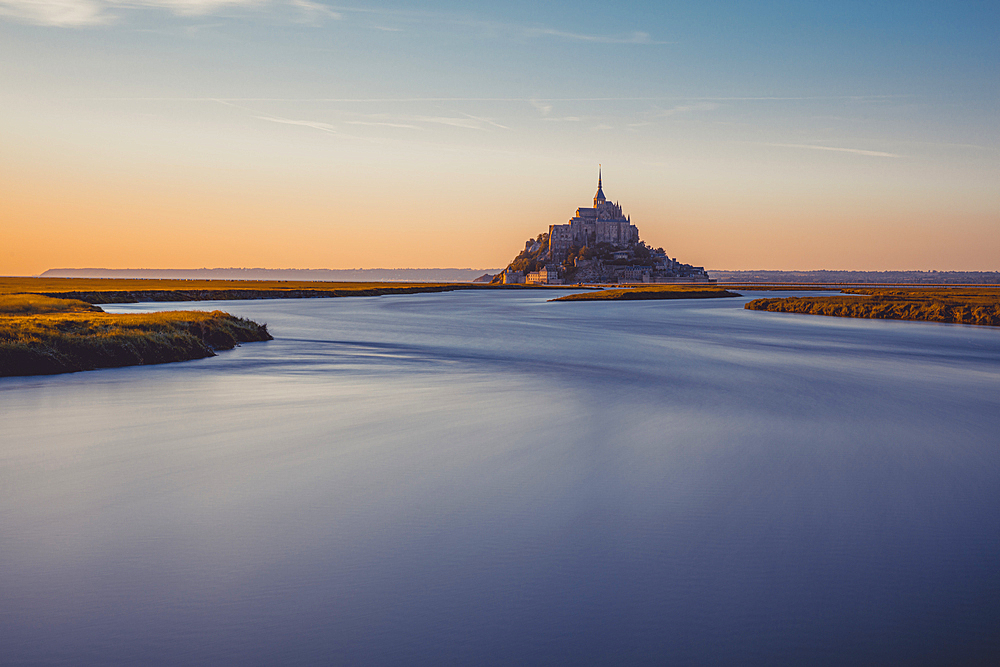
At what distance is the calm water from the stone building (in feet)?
568

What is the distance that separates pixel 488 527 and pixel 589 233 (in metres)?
188

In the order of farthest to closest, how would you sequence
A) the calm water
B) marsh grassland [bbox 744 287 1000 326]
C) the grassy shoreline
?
marsh grassland [bbox 744 287 1000 326], the grassy shoreline, the calm water

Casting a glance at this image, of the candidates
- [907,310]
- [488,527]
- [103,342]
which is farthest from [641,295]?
[488,527]

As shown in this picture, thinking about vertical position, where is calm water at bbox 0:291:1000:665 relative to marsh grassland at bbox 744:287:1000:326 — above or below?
below

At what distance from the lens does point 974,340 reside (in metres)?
30.0

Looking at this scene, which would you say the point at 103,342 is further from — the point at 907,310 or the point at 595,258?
the point at 595,258

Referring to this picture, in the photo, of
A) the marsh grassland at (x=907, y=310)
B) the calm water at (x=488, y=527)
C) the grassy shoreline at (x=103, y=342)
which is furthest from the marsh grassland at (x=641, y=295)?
the calm water at (x=488, y=527)

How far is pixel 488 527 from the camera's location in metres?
6.50

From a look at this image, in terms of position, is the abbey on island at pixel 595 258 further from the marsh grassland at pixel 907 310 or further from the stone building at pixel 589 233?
the marsh grassland at pixel 907 310

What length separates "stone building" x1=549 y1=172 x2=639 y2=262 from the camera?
186m

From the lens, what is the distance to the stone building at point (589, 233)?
18638 cm

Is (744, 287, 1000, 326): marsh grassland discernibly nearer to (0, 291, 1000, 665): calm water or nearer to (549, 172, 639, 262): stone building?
(0, 291, 1000, 665): calm water

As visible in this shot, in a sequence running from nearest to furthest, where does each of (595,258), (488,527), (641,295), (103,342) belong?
(488,527) < (103,342) < (641,295) < (595,258)

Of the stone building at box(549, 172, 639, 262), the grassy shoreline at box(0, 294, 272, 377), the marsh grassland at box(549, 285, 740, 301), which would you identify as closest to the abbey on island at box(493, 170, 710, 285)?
the stone building at box(549, 172, 639, 262)
